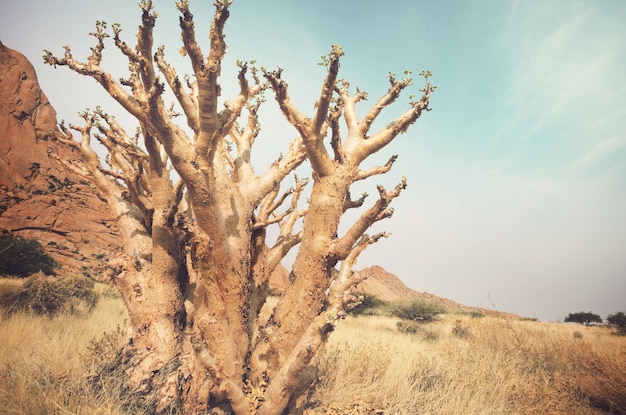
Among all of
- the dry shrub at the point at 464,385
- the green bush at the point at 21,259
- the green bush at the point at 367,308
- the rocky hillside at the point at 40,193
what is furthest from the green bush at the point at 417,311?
the green bush at the point at 21,259

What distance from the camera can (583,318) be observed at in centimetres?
2697

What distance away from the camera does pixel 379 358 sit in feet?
17.5

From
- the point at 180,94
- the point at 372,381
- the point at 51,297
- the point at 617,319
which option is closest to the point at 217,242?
the point at 180,94

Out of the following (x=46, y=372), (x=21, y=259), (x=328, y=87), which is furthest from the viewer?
(x=21, y=259)

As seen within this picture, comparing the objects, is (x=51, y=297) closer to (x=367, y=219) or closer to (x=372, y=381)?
(x=372, y=381)

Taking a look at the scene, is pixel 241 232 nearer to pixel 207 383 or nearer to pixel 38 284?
pixel 207 383

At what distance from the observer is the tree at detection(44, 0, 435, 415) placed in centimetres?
250

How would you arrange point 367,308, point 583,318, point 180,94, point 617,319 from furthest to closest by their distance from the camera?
1. point 583,318
2. point 617,319
3. point 367,308
4. point 180,94

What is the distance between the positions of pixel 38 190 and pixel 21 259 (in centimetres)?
2993

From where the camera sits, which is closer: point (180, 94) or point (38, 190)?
point (180, 94)

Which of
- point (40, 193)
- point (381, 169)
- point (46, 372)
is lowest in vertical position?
point (46, 372)

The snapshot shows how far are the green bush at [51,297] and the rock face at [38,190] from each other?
18.0 m

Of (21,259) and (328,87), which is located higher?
(328,87)

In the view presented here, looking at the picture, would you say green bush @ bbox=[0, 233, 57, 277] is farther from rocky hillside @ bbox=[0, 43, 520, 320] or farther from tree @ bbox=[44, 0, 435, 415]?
tree @ bbox=[44, 0, 435, 415]
